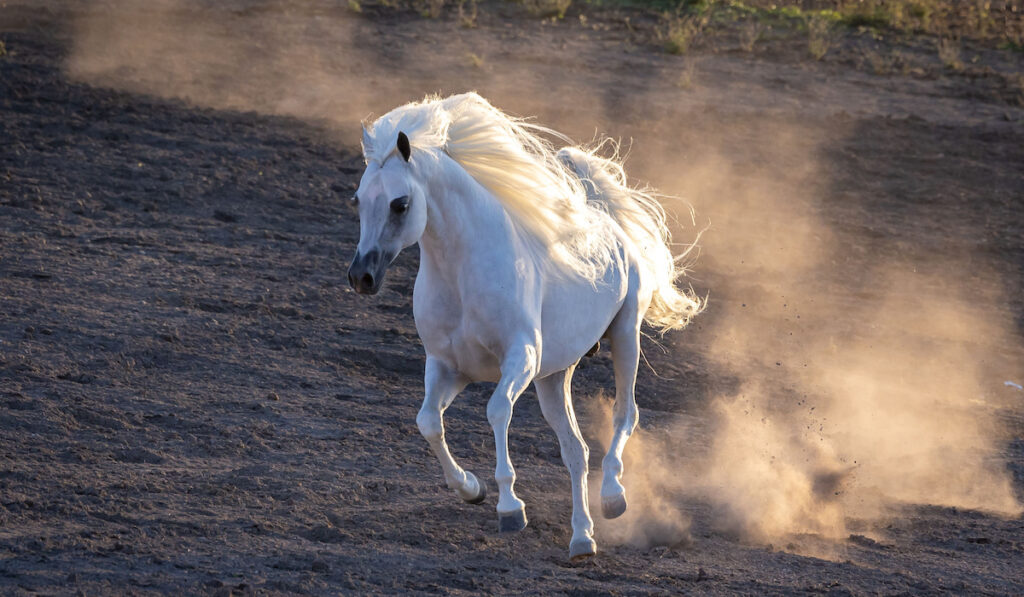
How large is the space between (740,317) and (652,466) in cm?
301

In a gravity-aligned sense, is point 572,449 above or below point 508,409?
below

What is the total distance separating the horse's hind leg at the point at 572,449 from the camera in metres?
5.18

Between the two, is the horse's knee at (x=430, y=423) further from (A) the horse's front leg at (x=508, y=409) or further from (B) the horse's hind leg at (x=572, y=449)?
(B) the horse's hind leg at (x=572, y=449)

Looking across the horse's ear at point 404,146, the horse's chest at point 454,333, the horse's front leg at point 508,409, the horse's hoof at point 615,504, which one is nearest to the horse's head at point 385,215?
the horse's ear at point 404,146

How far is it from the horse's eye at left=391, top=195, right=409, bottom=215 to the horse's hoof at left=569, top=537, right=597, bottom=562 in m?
1.62

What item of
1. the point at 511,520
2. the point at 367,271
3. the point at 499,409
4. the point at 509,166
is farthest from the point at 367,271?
the point at 511,520

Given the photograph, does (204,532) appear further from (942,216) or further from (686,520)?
(942,216)

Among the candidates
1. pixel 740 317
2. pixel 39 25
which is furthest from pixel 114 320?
pixel 39 25

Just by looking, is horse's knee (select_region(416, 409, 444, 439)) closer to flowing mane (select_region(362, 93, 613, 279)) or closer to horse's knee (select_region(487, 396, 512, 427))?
horse's knee (select_region(487, 396, 512, 427))

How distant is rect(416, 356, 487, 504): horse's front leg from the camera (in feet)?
16.2

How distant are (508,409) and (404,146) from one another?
3.49ft

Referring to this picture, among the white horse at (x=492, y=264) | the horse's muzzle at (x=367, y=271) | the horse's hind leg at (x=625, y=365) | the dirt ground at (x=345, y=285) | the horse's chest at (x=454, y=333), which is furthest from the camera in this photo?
the horse's hind leg at (x=625, y=365)

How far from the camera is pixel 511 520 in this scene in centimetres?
486

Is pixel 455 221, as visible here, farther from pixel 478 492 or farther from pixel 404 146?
pixel 478 492
